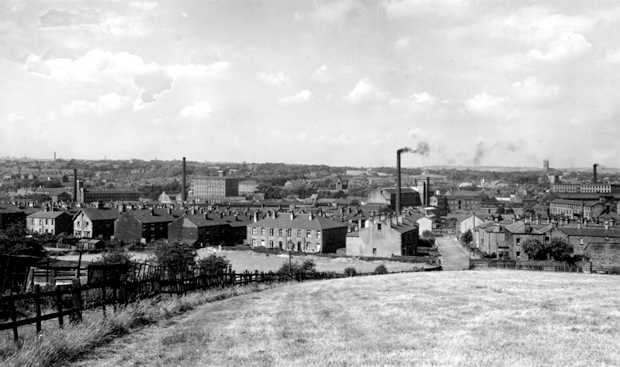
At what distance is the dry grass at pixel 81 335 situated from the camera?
11.5 metres

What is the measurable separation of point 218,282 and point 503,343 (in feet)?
58.8

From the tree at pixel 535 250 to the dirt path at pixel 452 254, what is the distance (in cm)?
640

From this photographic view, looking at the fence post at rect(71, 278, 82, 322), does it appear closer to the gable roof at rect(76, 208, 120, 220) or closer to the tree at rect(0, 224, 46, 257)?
the tree at rect(0, 224, 46, 257)

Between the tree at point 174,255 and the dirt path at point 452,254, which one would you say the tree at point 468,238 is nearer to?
the dirt path at point 452,254

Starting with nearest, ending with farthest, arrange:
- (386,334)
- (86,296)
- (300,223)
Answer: (386,334), (86,296), (300,223)

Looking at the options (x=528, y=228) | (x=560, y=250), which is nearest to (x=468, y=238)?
(x=528, y=228)

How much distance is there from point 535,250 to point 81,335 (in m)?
57.1

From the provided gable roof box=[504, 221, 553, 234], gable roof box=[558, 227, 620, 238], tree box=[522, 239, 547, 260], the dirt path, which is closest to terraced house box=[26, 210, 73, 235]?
the dirt path

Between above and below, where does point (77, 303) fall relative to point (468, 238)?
above

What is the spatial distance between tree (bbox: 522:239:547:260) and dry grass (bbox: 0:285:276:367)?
50510mm

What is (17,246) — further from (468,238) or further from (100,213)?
(468,238)

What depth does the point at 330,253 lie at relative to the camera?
78.4 metres

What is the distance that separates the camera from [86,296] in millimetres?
19141

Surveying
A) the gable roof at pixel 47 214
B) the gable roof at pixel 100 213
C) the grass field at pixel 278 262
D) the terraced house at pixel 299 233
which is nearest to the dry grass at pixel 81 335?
the grass field at pixel 278 262
